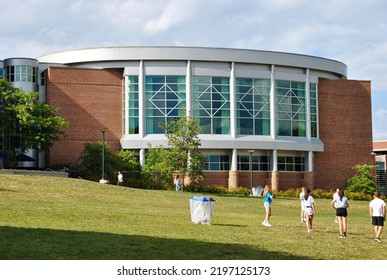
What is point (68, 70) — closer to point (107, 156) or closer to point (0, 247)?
point (107, 156)

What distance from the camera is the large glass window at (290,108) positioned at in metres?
72.7

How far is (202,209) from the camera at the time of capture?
2989cm

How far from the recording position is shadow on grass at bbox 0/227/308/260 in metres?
19.2

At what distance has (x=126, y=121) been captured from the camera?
6969cm

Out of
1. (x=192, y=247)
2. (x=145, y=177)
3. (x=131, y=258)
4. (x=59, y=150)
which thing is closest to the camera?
(x=131, y=258)

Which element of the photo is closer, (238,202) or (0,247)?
(0,247)

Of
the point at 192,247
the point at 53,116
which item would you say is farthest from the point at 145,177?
the point at 192,247

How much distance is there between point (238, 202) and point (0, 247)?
30937mm

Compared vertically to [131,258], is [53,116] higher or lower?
higher

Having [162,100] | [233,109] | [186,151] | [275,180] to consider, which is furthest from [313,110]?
[186,151]

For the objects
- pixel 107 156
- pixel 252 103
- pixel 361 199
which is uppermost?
pixel 252 103

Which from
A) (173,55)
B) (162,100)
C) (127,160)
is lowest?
(127,160)

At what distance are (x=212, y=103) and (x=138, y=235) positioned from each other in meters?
46.1

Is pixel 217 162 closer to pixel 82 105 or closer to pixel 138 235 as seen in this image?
pixel 82 105
